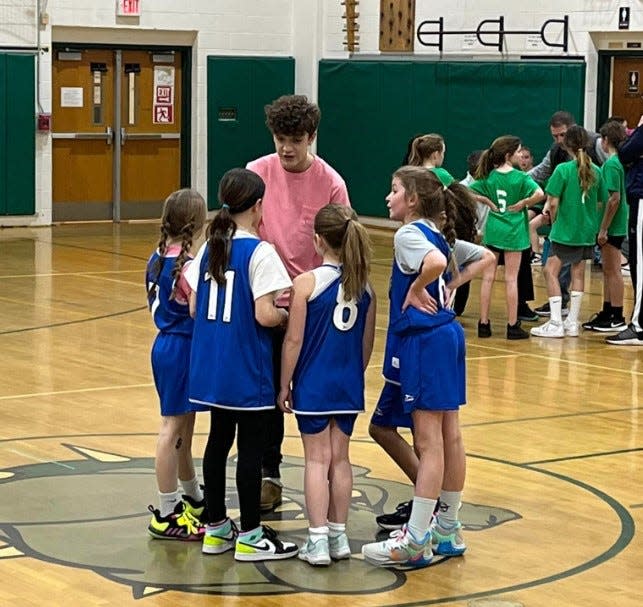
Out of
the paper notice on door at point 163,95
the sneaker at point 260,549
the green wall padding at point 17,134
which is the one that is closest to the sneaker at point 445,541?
the sneaker at point 260,549

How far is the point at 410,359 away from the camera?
5594 mm

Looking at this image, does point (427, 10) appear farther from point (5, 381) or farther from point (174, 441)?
point (174, 441)

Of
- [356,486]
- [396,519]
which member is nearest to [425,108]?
[356,486]

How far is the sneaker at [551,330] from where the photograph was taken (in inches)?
460

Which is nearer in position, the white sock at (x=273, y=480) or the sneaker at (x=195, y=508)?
the sneaker at (x=195, y=508)

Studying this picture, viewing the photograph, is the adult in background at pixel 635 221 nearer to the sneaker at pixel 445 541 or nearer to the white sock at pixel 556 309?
the white sock at pixel 556 309

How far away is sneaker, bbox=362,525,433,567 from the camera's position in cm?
554

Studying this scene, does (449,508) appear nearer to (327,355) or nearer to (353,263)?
(327,355)

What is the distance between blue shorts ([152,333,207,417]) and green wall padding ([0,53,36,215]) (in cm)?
1386

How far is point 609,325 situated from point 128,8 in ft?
32.9

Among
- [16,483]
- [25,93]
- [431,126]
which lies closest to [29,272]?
[25,93]

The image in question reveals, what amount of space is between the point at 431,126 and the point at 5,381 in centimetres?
1109

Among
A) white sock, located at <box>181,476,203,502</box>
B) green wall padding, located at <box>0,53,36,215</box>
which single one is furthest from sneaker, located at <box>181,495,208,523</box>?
green wall padding, located at <box>0,53,36,215</box>

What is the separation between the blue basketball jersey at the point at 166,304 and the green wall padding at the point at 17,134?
13.8m
